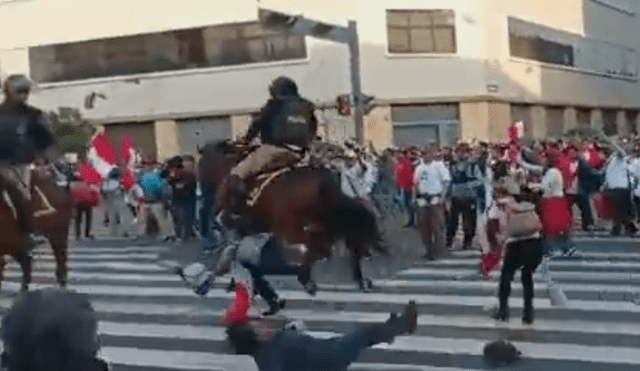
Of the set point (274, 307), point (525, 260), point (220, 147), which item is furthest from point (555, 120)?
point (220, 147)

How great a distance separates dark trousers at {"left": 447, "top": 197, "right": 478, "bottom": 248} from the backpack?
5.68m

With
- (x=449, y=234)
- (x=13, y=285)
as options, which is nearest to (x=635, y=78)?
(x=449, y=234)

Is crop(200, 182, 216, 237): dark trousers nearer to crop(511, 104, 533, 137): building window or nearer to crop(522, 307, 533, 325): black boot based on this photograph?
crop(522, 307, 533, 325): black boot

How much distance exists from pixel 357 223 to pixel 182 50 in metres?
31.3

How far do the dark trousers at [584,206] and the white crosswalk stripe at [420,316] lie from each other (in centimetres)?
343

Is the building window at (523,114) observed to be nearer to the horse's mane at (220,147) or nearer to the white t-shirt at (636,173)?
the white t-shirt at (636,173)

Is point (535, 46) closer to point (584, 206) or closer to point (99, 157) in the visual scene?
point (584, 206)

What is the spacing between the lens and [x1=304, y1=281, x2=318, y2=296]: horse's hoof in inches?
389

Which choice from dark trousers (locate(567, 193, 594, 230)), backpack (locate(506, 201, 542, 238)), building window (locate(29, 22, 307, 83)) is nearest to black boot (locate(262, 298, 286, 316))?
backpack (locate(506, 201, 542, 238))

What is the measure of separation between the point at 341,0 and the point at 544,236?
25.5 m

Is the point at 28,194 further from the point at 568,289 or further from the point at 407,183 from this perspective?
the point at 407,183

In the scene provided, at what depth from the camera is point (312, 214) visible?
5.80m

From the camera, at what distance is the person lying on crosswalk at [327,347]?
403 centimetres

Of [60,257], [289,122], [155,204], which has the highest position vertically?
[289,122]
